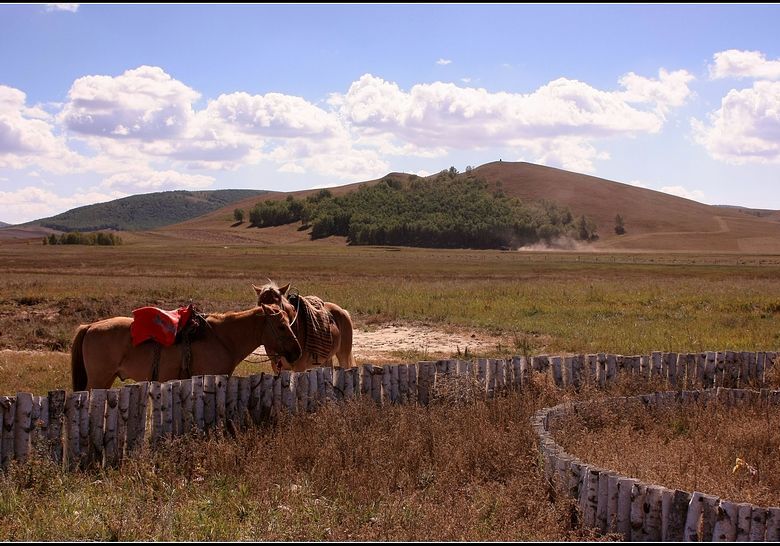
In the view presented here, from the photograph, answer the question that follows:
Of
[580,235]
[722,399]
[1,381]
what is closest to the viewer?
[722,399]

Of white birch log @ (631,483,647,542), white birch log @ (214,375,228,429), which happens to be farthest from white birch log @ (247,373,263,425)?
white birch log @ (631,483,647,542)

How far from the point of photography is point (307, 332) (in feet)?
37.3

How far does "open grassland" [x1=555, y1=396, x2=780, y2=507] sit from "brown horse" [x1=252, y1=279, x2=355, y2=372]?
4.16 m

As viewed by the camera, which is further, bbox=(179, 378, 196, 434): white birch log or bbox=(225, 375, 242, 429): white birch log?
bbox=(225, 375, 242, 429): white birch log

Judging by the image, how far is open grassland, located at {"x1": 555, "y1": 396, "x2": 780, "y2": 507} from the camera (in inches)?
280

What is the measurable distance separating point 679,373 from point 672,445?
3.65 m

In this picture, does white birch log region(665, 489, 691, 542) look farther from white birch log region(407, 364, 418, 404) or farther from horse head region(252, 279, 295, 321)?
horse head region(252, 279, 295, 321)

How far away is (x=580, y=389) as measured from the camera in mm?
11062

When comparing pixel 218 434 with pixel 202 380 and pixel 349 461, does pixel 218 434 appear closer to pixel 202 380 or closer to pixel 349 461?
pixel 202 380


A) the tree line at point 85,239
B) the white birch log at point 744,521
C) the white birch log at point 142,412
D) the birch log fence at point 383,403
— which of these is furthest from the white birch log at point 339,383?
the tree line at point 85,239

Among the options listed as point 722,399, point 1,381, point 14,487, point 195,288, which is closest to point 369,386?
point 14,487

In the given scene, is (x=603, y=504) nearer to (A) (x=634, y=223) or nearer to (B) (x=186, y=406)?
(B) (x=186, y=406)

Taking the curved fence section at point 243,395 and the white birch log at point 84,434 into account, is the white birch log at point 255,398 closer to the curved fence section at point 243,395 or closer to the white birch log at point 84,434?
the curved fence section at point 243,395

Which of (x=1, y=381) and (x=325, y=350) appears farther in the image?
(x=1, y=381)
